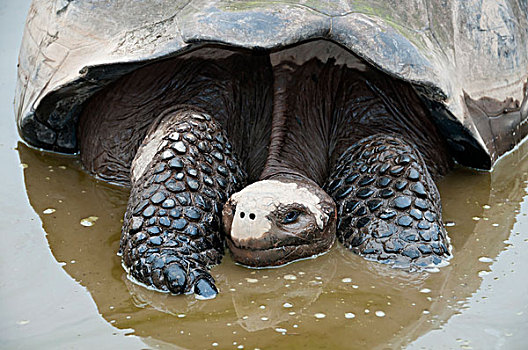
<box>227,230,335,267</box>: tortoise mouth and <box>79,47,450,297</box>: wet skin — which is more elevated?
<box>79,47,450,297</box>: wet skin

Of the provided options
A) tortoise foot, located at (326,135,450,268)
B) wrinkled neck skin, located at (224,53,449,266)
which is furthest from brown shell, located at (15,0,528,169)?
tortoise foot, located at (326,135,450,268)

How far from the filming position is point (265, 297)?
3.04 m

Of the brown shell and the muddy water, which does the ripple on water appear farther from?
the brown shell

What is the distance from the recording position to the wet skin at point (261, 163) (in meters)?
3.18

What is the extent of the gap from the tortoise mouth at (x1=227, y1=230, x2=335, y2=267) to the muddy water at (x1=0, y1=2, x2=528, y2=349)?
3 cm

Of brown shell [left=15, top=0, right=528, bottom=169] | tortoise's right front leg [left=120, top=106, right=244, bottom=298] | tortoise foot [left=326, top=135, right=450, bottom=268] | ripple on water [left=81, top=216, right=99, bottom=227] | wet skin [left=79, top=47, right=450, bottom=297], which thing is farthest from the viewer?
ripple on water [left=81, top=216, right=99, bottom=227]

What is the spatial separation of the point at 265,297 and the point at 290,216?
1.17 feet

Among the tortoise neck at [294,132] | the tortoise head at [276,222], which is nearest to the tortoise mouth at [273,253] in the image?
the tortoise head at [276,222]

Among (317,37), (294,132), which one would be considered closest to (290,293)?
(294,132)

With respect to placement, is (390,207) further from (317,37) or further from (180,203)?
(180,203)

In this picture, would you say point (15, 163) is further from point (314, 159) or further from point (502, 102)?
point (502, 102)

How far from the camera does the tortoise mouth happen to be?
3188 mm

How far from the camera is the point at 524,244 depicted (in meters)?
3.55

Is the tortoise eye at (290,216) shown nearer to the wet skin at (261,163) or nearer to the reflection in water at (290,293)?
the wet skin at (261,163)
